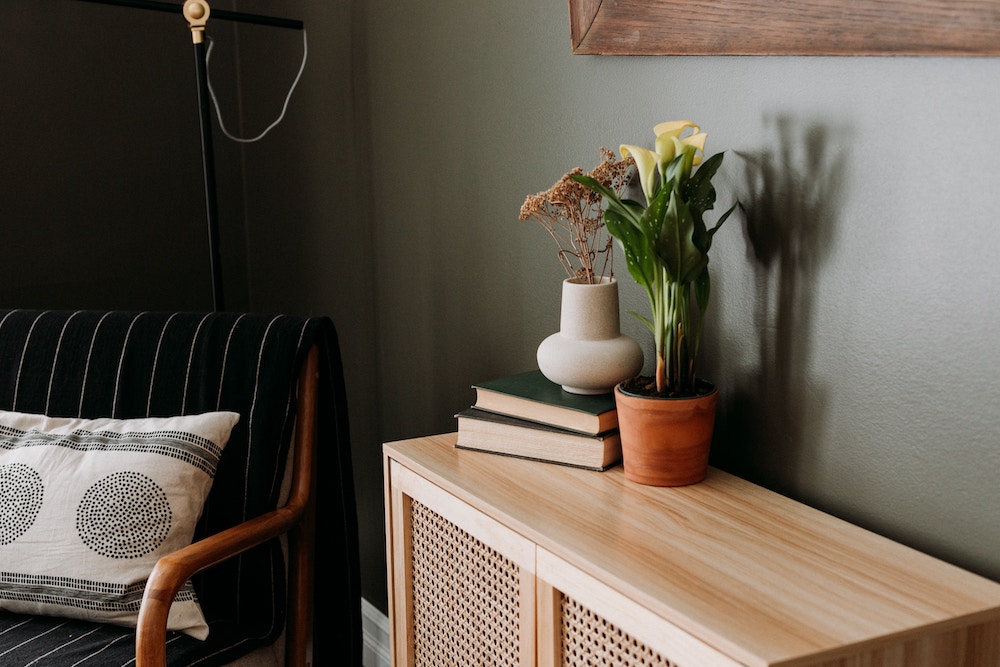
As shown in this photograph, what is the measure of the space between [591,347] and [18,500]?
84 centimetres

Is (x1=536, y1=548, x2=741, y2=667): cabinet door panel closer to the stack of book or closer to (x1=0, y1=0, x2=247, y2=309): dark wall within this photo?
the stack of book

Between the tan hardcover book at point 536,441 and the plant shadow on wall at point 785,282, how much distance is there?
173 millimetres

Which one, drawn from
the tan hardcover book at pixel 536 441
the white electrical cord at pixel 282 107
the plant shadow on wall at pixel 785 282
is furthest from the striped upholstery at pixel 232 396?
the plant shadow on wall at pixel 785 282

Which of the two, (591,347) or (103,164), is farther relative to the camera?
(103,164)

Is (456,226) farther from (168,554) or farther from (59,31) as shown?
(59,31)

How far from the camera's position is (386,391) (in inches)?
77.9

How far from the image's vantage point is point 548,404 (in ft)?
3.90

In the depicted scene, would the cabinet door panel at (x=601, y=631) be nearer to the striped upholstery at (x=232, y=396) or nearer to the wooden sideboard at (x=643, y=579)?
the wooden sideboard at (x=643, y=579)

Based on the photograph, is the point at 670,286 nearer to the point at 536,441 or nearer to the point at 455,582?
the point at 536,441

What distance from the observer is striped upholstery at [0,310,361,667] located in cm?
150

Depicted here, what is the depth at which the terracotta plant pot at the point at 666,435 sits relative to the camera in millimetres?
1055

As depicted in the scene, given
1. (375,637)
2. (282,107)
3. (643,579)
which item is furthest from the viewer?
(282,107)

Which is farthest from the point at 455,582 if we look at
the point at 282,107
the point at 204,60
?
the point at 282,107

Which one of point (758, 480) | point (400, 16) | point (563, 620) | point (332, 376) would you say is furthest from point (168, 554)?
point (400, 16)
